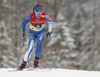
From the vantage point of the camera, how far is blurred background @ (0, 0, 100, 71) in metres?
19.1

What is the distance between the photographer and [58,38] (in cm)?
1930

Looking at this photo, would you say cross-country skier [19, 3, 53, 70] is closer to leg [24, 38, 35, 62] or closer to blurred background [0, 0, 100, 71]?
leg [24, 38, 35, 62]

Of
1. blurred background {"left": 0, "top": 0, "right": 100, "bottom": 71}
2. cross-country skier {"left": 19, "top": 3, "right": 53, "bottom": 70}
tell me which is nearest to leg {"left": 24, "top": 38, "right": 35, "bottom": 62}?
cross-country skier {"left": 19, "top": 3, "right": 53, "bottom": 70}

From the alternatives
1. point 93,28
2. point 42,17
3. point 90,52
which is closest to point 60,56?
point 90,52

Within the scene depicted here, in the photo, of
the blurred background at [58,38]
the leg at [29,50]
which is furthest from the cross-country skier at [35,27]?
the blurred background at [58,38]

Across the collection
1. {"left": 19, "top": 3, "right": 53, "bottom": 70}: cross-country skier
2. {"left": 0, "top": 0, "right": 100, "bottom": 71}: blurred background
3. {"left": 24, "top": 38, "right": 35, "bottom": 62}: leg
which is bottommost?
{"left": 0, "top": 0, "right": 100, "bottom": 71}: blurred background

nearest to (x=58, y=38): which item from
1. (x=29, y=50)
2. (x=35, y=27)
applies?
(x=35, y=27)

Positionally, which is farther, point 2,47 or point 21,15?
point 21,15

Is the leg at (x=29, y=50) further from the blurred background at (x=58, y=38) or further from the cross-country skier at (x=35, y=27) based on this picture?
the blurred background at (x=58, y=38)

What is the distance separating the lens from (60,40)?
1948 cm

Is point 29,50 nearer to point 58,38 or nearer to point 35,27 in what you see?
point 35,27

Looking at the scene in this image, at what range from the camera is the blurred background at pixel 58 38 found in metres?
19.1

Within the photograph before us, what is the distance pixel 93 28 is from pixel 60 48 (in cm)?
1375

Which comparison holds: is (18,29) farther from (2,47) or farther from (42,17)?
(42,17)
